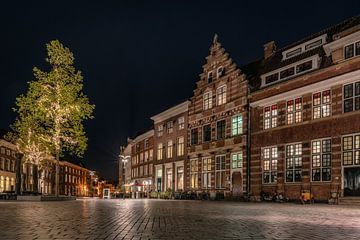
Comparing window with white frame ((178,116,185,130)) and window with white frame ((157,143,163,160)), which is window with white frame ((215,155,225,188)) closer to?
window with white frame ((178,116,185,130))


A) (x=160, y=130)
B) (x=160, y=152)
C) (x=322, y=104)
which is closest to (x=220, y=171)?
(x=322, y=104)

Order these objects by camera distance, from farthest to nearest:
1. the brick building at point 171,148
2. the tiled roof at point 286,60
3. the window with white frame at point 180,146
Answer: the window with white frame at point 180,146
the brick building at point 171,148
the tiled roof at point 286,60

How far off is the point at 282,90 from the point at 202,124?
14.4 metres

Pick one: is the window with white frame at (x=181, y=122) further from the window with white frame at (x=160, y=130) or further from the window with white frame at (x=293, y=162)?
the window with white frame at (x=293, y=162)

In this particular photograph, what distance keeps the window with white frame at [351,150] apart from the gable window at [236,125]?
42.4ft

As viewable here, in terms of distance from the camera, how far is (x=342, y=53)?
32656 millimetres

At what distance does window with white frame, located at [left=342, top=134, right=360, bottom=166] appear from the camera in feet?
102

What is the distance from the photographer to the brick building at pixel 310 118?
104 feet

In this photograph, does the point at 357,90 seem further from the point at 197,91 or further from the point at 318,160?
the point at 197,91

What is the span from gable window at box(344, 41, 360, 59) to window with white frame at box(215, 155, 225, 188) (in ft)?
59.0

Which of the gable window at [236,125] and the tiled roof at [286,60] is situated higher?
the tiled roof at [286,60]

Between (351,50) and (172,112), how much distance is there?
3018 cm

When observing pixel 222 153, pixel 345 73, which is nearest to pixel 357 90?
pixel 345 73

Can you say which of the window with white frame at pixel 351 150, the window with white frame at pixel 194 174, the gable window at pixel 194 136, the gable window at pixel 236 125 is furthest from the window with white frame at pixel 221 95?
the window with white frame at pixel 351 150
